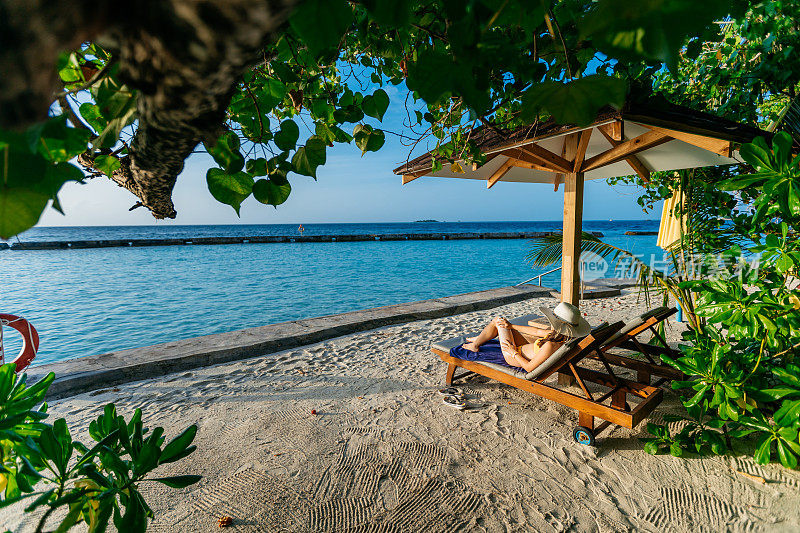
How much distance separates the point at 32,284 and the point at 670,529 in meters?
26.7

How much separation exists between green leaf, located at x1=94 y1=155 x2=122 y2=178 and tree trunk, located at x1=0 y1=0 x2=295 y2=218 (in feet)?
1.18

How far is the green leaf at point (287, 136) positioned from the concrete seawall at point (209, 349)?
15.6ft

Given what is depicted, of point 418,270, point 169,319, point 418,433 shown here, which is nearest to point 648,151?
point 418,433

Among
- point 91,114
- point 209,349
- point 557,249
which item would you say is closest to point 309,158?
point 91,114

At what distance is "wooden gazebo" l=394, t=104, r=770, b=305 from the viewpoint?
2752 mm

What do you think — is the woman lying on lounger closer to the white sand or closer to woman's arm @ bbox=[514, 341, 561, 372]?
woman's arm @ bbox=[514, 341, 561, 372]

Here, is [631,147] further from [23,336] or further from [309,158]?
[23,336]

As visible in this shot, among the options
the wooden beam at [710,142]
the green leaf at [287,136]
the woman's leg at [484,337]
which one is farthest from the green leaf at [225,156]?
the woman's leg at [484,337]

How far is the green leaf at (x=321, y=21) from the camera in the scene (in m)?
0.47

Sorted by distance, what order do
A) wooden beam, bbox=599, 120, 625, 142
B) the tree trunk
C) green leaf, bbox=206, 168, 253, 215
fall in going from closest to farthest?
1. the tree trunk
2. green leaf, bbox=206, 168, 253, 215
3. wooden beam, bbox=599, 120, 625, 142

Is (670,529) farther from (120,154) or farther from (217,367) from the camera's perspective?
(217,367)

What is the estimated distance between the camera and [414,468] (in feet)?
9.19

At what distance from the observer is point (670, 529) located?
2.23 metres

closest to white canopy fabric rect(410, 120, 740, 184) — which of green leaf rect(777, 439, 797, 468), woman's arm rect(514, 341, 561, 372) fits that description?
woman's arm rect(514, 341, 561, 372)
